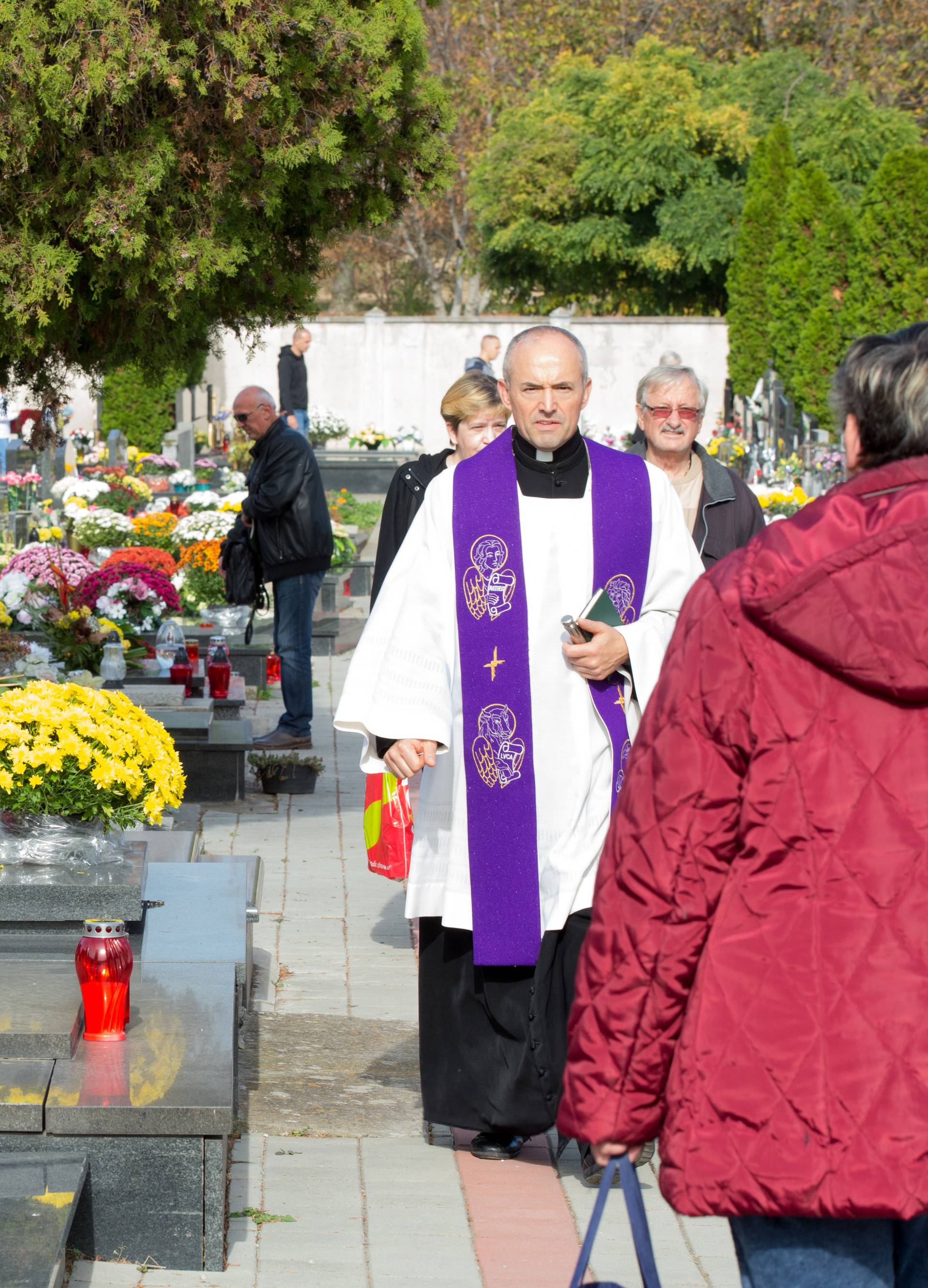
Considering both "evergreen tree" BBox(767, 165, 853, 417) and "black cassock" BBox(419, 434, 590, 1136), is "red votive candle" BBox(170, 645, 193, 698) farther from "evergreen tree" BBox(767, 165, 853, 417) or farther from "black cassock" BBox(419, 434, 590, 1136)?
"evergreen tree" BBox(767, 165, 853, 417)

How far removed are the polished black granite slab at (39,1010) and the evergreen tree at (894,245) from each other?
778 inches

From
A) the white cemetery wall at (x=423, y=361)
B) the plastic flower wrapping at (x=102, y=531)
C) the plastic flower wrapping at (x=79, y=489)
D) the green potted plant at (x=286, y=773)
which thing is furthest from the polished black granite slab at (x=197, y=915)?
the white cemetery wall at (x=423, y=361)

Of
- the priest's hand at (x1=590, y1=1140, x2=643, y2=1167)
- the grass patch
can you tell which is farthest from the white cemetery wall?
the priest's hand at (x1=590, y1=1140, x2=643, y2=1167)

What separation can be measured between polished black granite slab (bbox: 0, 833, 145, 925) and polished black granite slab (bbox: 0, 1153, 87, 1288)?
1074 mm

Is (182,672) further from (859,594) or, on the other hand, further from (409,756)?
(859,594)

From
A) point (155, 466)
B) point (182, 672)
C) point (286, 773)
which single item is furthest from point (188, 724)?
point (155, 466)

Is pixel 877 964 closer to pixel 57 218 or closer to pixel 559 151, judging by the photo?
pixel 57 218

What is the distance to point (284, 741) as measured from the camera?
898cm

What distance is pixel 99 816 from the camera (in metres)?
4.56

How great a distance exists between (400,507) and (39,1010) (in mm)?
2379

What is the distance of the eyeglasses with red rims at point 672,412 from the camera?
215 inches

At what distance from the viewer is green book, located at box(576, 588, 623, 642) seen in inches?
153

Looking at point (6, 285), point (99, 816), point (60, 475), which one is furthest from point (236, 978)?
point (60, 475)

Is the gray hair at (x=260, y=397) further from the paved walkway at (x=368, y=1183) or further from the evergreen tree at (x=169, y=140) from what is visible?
the paved walkway at (x=368, y=1183)
